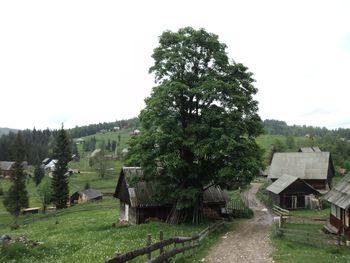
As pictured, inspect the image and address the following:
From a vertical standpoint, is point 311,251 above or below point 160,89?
below

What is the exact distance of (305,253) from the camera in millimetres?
24078

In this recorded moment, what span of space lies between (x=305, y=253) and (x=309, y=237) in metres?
4.54

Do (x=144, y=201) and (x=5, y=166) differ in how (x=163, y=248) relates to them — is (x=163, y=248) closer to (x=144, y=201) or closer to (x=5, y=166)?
(x=144, y=201)

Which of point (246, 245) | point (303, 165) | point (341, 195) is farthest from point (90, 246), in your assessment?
point (303, 165)

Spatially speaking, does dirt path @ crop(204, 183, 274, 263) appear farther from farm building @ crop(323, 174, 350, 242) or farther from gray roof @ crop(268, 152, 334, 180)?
gray roof @ crop(268, 152, 334, 180)

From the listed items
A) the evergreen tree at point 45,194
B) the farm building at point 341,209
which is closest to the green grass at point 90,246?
the farm building at point 341,209

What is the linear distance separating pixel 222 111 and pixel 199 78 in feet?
13.9

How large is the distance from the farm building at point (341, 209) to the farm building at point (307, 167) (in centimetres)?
3176

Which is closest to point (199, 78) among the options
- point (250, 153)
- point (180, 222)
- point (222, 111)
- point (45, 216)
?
point (222, 111)

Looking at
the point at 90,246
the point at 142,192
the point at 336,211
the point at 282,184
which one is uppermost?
the point at 142,192

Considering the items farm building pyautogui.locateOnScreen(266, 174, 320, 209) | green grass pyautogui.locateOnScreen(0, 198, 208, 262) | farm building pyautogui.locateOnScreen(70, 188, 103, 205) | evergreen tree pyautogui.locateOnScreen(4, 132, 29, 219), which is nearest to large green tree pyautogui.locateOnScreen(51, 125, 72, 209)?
evergreen tree pyautogui.locateOnScreen(4, 132, 29, 219)

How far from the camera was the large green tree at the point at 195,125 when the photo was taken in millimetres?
34938

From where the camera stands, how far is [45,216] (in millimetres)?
70312

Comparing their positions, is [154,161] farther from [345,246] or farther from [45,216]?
[45,216]
